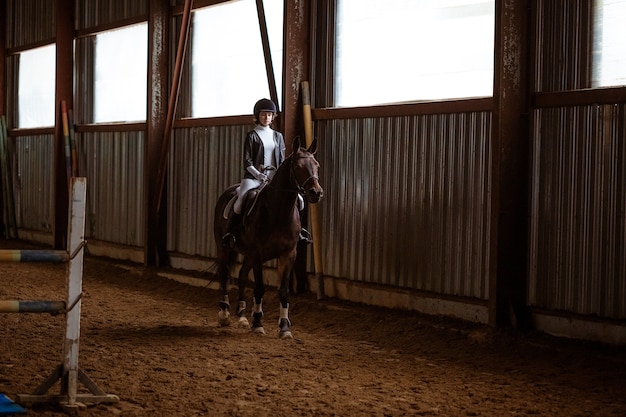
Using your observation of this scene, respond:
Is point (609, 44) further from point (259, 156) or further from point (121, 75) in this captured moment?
point (121, 75)

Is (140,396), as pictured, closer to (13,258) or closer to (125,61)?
(13,258)

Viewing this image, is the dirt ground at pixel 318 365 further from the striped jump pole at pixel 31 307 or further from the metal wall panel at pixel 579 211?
the striped jump pole at pixel 31 307

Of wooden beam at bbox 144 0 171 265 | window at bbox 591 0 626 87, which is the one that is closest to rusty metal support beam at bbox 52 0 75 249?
wooden beam at bbox 144 0 171 265

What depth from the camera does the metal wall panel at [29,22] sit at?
1780 cm

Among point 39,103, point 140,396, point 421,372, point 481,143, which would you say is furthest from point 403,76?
point 39,103

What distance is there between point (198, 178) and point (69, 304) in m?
7.65

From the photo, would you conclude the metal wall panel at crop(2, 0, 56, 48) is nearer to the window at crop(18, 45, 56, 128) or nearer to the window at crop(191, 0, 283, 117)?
the window at crop(18, 45, 56, 128)

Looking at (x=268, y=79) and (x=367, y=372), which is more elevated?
(x=268, y=79)

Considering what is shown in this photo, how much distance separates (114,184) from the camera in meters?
15.3

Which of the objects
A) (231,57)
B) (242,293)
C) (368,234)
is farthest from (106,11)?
(242,293)

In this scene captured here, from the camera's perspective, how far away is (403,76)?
9797 mm

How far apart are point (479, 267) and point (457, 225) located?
A: 48 centimetres

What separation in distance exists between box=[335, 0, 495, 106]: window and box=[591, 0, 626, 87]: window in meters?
1.19

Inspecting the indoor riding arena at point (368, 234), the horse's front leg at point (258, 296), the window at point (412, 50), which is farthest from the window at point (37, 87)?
the horse's front leg at point (258, 296)
